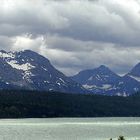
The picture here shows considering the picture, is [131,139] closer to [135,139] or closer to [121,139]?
[135,139]

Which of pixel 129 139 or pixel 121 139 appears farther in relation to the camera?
pixel 129 139

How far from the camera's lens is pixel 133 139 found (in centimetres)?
19400

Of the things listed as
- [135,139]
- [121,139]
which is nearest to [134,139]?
[135,139]

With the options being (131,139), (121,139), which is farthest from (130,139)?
(121,139)

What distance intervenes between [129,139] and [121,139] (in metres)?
99.1

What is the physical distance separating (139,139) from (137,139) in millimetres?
814

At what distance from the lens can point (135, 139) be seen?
195 metres

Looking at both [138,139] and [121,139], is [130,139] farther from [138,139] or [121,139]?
[121,139]

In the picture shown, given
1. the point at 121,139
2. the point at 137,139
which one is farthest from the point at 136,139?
the point at 121,139

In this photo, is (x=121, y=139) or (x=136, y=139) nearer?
(x=121, y=139)

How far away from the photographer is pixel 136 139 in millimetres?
195500

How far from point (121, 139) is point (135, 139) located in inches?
3972

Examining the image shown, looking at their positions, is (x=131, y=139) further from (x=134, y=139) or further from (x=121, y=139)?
(x=121, y=139)

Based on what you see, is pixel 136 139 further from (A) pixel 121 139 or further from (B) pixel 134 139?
(A) pixel 121 139
